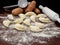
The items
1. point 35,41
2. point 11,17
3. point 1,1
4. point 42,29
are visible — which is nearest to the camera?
point 35,41

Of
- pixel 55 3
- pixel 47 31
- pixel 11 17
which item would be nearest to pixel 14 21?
pixel 11 17

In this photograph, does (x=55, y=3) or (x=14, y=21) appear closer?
(x=14, y=21)

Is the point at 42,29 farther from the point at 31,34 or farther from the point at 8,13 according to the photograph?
the point at 8,13

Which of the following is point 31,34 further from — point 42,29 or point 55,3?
point 55,3

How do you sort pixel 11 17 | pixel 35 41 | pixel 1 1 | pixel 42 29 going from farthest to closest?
pixel 1 1 < pixel 11 17 < pixel 42 29 < pixel 35 41

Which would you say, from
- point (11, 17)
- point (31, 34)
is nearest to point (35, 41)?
point (31, 34)

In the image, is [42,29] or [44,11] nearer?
[42,29]
